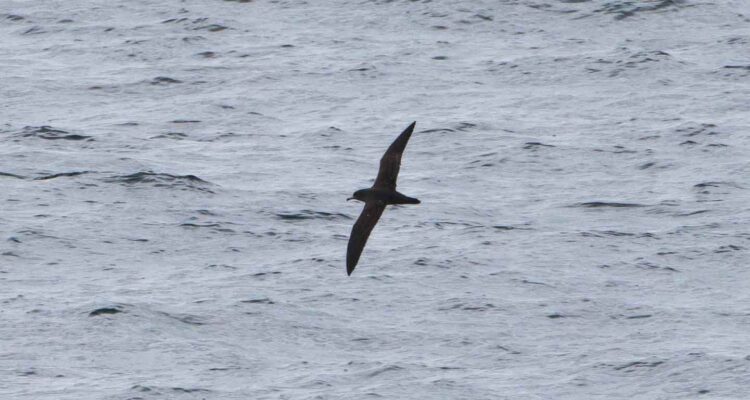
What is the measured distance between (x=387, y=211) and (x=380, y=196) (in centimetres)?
863

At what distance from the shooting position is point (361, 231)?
61.7ft

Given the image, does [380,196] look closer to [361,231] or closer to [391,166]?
[391,166]

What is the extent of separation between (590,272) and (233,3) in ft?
58.8

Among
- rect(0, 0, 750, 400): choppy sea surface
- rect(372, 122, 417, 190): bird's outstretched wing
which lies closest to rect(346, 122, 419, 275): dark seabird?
rect(372, 122, 417, 190): bird's outstretched wing

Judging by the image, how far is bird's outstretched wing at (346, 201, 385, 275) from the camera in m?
18.5

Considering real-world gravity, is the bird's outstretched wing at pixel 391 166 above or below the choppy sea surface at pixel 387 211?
above

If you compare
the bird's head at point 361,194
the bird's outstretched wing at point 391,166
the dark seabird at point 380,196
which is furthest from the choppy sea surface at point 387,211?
the bird's outstretched wing at point 391,166

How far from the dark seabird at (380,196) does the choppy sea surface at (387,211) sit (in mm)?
2962

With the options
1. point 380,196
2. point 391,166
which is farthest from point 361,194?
point 391,166

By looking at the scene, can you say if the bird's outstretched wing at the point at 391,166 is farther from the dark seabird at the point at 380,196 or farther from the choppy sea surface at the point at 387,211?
the choppy sea surface at the point at 387,211

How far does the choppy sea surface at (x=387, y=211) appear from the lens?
73.3 ft

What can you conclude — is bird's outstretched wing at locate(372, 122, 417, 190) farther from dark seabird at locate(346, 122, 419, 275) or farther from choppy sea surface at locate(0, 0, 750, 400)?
choppy sea surface at locate(0, 0, 750, 400)

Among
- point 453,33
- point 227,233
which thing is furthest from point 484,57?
point 227,233

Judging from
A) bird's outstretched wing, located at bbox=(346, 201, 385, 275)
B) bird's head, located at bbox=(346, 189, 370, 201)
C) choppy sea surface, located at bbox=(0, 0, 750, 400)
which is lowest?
choppy sea surface, located at bbox=(0, 0, 750, 400)
